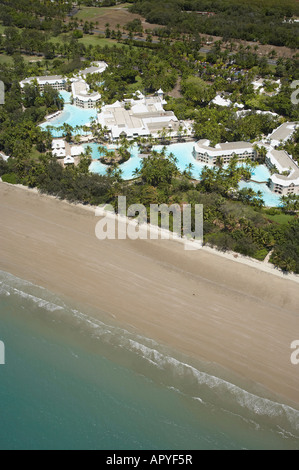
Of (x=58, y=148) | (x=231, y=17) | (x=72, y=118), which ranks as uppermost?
(x=231, y=17)

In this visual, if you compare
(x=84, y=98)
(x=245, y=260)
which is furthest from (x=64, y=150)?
(x=245, y=260)

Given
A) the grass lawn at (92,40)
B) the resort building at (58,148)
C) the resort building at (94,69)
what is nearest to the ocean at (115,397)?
the resort building at (58,148)

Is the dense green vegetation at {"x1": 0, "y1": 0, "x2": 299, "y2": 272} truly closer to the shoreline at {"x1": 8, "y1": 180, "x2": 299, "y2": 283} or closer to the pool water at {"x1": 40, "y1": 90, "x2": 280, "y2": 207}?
the shoreline at {"x1": 8, "y1": 180, "x2": 299, "y2": 283}

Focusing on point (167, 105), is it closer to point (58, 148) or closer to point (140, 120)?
point (140, 120)

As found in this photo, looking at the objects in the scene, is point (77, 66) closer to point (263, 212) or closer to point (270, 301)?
point (263, 212)

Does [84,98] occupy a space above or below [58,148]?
above

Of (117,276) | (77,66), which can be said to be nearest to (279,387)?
(117,276)
